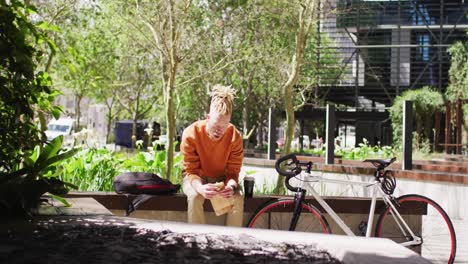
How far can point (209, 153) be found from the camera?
5.40m

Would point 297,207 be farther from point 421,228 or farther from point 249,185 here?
point 421,228

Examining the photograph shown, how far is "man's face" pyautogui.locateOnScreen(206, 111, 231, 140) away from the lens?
5.21 metres

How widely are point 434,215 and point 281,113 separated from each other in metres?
39.9

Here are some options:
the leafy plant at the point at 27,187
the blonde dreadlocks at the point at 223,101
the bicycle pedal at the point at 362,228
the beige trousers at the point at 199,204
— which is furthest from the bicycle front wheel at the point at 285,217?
the leafy plant at the point at 27,187

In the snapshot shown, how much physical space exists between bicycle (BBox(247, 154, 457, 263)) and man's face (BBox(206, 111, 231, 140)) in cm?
91

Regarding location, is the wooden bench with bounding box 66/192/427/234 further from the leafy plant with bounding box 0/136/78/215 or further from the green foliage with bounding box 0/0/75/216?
the green foliage with bounding box 0/0/75/216

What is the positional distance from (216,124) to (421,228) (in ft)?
7.73

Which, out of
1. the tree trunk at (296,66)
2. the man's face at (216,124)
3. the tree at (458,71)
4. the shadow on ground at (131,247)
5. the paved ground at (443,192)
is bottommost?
the paved ground at (443,192)

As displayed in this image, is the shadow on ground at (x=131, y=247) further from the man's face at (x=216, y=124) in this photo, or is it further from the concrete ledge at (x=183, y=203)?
the concrete ledge at (x=183, y=203)

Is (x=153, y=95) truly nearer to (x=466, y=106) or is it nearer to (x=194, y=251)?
(x=466, y=106)

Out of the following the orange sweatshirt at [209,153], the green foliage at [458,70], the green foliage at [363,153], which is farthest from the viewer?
the green foliage at [458,70]

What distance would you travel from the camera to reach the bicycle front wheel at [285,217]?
20.0ft

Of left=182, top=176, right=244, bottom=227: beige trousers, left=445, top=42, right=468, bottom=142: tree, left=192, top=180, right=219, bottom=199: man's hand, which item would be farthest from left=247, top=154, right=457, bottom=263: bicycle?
left=445, top=42, right=468, bottom=142: tree

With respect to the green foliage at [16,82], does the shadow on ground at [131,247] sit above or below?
below
